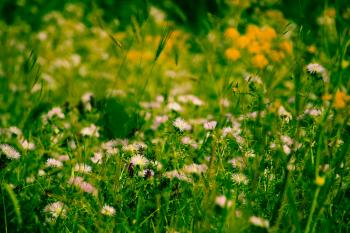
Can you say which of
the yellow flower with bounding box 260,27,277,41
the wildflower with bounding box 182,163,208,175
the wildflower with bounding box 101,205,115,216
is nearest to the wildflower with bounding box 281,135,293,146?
the wildflower with bounding box 182,163,208,175

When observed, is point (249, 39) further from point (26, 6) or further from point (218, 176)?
point (26, 6)

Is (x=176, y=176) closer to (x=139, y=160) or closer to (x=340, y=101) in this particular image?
(x=139, y=160)

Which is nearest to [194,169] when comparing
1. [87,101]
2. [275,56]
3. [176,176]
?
[176,176]

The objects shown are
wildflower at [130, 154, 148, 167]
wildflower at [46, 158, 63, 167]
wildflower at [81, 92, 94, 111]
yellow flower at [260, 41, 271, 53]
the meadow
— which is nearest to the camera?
the meadow

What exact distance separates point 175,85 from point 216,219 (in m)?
1.74

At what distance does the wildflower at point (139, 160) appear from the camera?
57.2 inches

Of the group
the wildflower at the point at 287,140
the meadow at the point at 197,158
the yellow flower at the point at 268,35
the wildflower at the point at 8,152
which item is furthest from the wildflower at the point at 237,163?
the yellow flower at the point at 268,35

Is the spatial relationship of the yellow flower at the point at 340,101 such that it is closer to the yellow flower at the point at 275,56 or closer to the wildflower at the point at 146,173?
the yellow flower at the point at 275,56

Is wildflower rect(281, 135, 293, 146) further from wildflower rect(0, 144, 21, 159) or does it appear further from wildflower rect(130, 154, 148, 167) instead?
wildflower rect(0, 144, 21, 159)

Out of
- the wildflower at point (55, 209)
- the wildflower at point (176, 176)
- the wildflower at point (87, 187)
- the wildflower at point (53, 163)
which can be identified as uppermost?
the wildflower at point (176, 176)

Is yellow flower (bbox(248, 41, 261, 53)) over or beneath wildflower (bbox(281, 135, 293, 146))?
over

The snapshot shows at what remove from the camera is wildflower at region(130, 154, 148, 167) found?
1.45m

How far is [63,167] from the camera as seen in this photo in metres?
1.64

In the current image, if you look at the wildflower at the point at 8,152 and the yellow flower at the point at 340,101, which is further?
the wildflower at the point at 8,152
